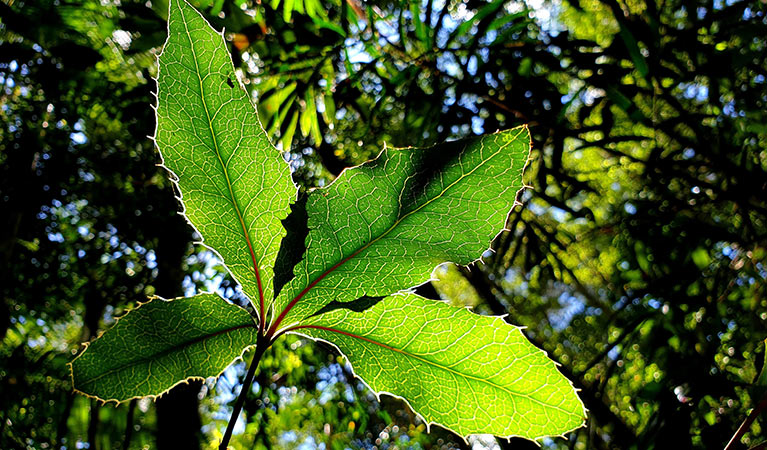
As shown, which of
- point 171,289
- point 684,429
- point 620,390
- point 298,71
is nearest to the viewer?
point 684,429

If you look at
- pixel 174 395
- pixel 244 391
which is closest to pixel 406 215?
pixel 244 391

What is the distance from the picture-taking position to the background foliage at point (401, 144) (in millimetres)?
1852

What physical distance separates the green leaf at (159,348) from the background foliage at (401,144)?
51cm

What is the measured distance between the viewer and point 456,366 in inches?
16.3

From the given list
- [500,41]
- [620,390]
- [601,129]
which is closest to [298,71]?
[500,41]

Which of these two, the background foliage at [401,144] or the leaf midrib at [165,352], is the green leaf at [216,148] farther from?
the background foliage at [401,144]

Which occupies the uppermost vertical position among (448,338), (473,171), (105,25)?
(105,25)

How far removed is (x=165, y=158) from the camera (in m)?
0.36

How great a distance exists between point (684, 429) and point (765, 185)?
1.79 meters

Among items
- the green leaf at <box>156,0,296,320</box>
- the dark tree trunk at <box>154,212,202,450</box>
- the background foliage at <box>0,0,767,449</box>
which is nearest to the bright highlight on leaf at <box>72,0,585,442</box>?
the green leaf at <box>156,0,296,320</box>

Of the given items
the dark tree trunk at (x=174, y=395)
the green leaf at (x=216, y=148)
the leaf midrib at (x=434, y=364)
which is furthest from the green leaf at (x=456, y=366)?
the dark tree trunk at (x=174, y=395)

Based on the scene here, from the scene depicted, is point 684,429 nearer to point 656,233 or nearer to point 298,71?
point 298,71

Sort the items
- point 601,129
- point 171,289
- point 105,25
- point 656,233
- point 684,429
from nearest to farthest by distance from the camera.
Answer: point 684,429
point 105,25
point 601,129
point 656,233
point 171,289

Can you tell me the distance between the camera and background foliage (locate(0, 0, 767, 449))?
1.85m
